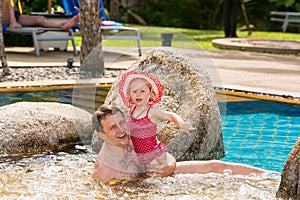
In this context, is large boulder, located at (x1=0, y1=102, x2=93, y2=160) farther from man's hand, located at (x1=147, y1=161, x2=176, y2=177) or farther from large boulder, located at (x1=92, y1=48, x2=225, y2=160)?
man's hand, located at (x1=147, y1=161, x2=176, y2=177)

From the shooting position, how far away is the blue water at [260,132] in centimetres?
584

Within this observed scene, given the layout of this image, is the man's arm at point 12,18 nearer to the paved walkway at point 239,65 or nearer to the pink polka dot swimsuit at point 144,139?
the paved walkway at point 239,65

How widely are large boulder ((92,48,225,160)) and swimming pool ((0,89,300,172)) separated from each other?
43 centimetres

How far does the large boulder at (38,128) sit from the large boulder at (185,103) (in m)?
0.48

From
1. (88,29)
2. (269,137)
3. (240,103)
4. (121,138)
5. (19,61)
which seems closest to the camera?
(121,138)

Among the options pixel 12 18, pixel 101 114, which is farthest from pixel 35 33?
pixel 101 114

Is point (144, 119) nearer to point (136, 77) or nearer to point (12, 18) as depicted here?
point (136, 77)

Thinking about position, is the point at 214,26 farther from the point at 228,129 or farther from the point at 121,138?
the point at 121,138

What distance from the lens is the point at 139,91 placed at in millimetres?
4559

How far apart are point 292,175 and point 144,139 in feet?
3.66

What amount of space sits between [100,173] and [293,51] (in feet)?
35.4

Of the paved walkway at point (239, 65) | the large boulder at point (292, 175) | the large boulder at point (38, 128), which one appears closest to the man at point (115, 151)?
the large boulder at point (292, 175)

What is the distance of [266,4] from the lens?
84.1ft

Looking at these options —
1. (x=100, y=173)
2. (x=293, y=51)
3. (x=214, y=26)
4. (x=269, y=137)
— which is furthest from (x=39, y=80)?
(x=214, y=26)
